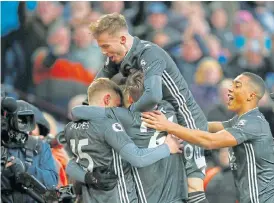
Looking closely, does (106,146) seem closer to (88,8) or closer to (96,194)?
(96,194)

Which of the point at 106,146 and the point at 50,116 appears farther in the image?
the point at 50,116

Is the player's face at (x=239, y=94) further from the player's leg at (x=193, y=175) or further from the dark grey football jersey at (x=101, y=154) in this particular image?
the dark grey football jersey at (x=101, y=154)

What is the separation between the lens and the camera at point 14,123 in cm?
570

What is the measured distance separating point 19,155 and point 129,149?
1.10 metres

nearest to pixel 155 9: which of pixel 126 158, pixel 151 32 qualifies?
pixel 151 32

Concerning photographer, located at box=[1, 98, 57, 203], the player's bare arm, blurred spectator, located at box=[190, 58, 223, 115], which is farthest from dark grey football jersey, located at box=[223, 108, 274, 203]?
blurred spectator, located at box=[190, 58, 223, 115]

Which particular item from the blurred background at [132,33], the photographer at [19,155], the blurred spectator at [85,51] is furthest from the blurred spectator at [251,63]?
the photographer at [19,155]

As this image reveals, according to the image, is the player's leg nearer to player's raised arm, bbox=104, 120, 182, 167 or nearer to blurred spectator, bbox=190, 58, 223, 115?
player's raised arm, bbox=104, 120, 182, 167

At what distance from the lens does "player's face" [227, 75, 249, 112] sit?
563cm

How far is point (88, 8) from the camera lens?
9141 millimetres

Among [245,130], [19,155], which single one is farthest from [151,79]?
[19,155]

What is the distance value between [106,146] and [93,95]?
0.33m

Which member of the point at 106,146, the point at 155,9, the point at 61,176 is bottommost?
the point at 61,176

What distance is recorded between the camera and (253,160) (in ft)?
18.2
